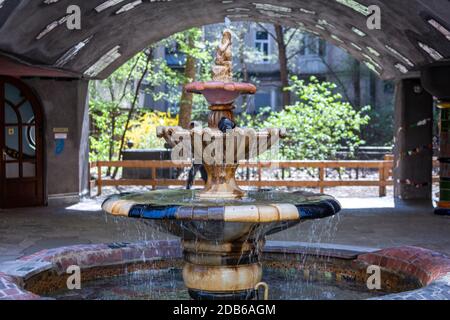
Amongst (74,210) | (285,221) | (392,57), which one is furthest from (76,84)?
(285,221)

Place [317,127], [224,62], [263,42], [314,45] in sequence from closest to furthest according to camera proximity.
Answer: [224,62] < [317,127] < [314,45] < [263,42]

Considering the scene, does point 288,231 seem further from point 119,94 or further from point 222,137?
point 119,94

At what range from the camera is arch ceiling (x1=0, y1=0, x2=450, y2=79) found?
11.5 meters

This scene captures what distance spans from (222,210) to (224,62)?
1.96 meters

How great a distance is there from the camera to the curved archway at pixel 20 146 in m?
15.5

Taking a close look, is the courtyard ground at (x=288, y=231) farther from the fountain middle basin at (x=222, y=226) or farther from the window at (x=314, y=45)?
the window at (x=314, y=45)

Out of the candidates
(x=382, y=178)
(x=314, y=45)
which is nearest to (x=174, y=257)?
(x=382, y=178)

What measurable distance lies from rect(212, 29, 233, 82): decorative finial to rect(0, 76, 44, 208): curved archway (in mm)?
9234

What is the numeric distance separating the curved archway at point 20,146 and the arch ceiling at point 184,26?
1325mm

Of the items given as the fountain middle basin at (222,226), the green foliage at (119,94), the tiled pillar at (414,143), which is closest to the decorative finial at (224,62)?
the fountain middle basin at (222,226)

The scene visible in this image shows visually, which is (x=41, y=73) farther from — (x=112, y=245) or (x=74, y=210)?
(x=112, y=245)

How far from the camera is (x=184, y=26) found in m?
17.4

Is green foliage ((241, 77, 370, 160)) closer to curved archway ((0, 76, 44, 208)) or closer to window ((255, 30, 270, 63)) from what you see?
curved archway ((0, 76, 44, 208))

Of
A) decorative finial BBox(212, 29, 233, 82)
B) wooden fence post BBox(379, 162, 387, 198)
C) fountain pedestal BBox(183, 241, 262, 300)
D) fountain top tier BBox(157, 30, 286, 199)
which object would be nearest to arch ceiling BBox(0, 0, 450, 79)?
wooden fence post BBox(379, 162, 387, 198)
